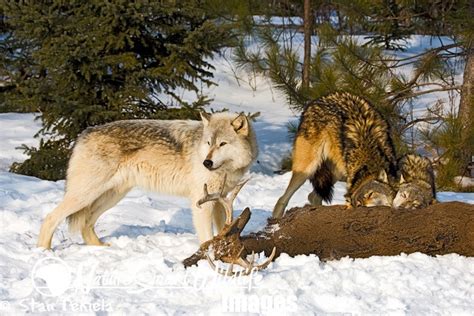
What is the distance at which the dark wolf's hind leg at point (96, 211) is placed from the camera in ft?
23.0

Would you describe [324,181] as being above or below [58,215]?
above

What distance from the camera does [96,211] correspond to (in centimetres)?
716

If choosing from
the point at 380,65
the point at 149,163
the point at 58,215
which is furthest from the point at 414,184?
the point at 380,65

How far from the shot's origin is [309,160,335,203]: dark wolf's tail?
7.91 m

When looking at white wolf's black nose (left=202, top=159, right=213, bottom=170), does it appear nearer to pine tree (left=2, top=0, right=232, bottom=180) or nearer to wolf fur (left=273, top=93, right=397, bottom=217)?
wolf fur (left=273, top=93, right=397, bottom=217)

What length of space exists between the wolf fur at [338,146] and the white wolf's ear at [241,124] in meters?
1.17

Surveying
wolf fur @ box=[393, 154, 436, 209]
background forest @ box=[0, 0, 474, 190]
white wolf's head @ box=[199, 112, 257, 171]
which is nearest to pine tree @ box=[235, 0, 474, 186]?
background forest @ box=[0, 0, 474, 190]

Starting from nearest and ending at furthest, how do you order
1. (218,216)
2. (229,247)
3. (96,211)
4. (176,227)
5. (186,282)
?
1. (186,282)
2. (229,247)
3. (218,216)
4. (96,211)
5. (176,227)

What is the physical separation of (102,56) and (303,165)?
543 cm

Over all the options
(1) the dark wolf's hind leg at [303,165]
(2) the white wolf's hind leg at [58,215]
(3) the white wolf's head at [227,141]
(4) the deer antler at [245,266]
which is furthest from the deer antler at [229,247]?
(1) the dark wolf's hind leg at [303,165]

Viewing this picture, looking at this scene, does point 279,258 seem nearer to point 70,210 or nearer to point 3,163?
point 70,210

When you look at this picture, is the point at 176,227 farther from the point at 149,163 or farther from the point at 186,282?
the point at 186,282

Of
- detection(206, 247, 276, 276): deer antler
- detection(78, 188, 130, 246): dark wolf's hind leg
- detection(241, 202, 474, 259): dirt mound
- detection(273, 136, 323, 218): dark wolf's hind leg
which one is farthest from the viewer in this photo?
detection(273, 136, 323, 218): dark wolf's hind leg

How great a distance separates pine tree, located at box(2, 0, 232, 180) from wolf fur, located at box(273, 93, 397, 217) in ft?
13.6
